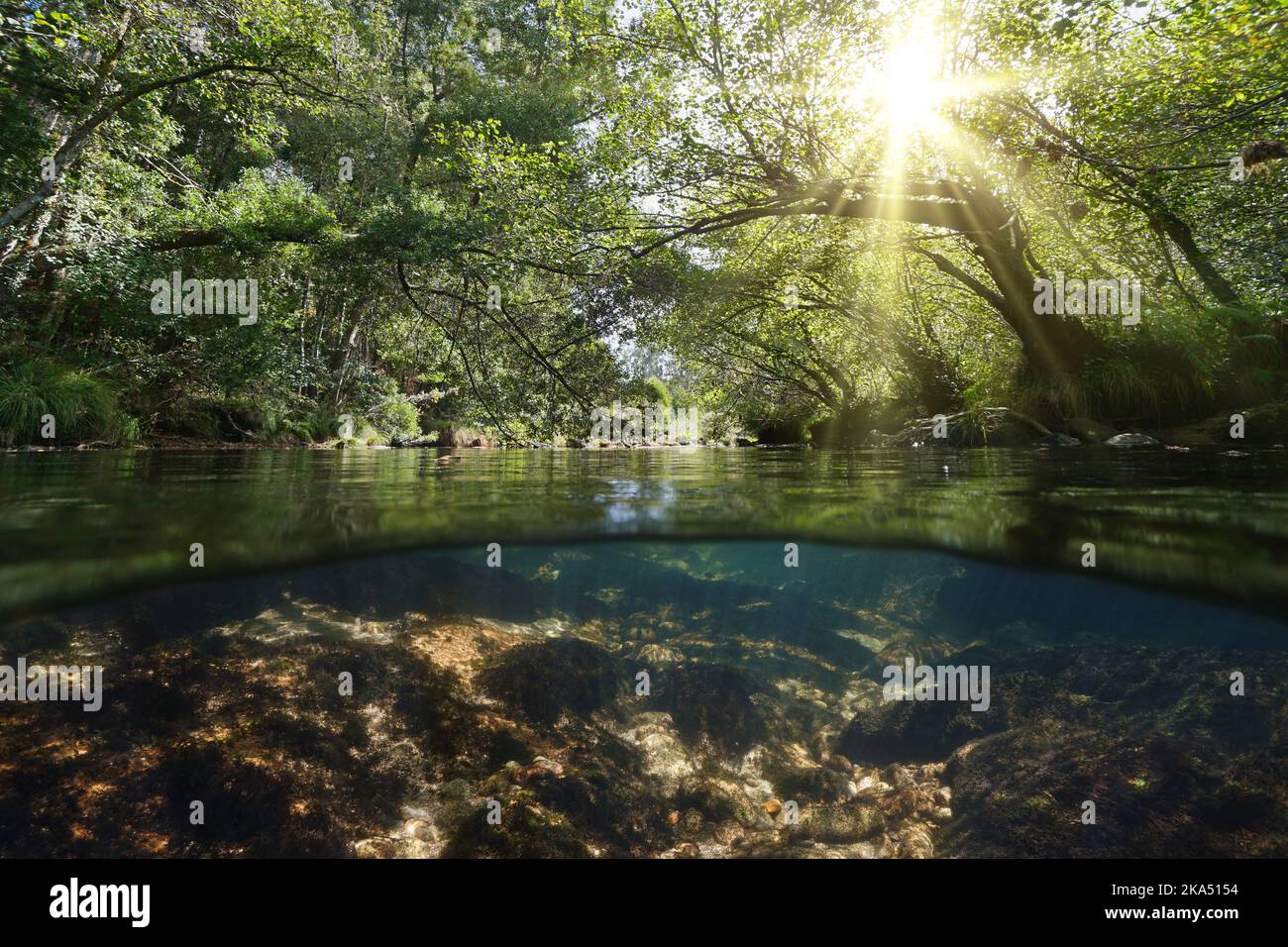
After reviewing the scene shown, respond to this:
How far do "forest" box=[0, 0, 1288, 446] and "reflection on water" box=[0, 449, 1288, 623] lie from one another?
638cm

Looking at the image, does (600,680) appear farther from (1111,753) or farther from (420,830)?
(1111,753)

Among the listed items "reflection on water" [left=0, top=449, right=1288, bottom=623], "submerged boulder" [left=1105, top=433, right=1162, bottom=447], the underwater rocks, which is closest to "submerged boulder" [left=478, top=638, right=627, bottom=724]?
"reflection on water" [left=0, top=449, right=1288, bottom=623]

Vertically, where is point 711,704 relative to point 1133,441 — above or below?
below

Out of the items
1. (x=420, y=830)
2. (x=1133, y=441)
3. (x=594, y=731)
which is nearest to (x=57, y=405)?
(x=420, y=830)

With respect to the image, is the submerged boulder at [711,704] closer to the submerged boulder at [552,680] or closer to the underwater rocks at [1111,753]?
the submerged boulder at [552,680]

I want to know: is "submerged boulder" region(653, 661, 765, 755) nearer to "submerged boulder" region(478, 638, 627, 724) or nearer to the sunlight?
"submerged boulder" region(478, 638, 627, 724)

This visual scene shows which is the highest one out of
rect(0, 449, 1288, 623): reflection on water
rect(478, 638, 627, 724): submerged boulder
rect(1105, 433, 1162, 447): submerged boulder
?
rect(1105, 433, 1162, 447): submerged boulder

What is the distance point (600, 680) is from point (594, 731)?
104 centimetres

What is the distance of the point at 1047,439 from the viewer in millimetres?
13602

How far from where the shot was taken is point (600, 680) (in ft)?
29.0

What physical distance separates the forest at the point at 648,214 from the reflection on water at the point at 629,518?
6383 millimetres

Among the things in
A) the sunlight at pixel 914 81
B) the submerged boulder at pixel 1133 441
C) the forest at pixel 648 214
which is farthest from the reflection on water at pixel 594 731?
the sunlight at pixel 914 81

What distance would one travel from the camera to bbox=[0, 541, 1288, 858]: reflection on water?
564 centimetres
